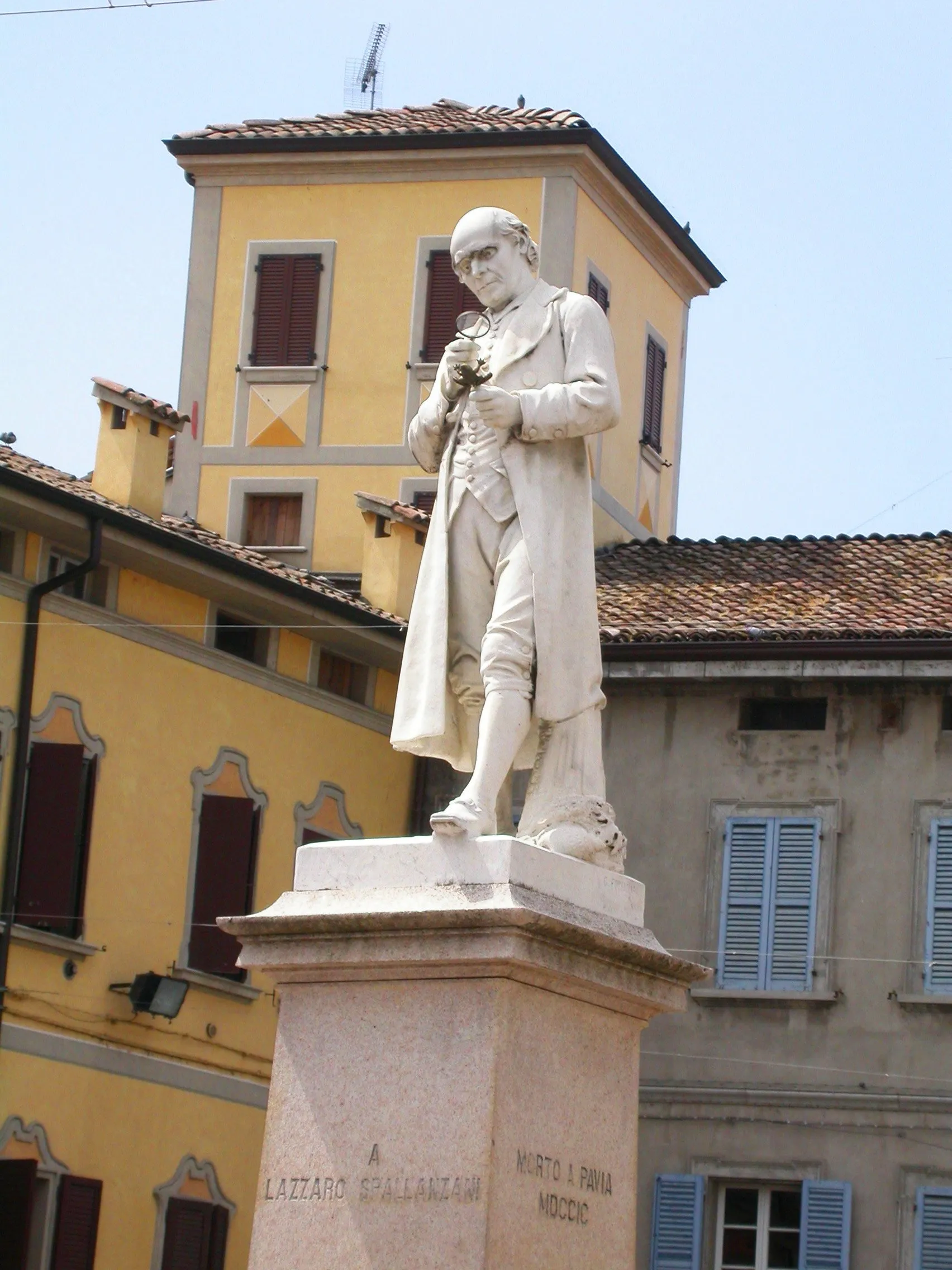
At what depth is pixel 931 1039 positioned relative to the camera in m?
25.2

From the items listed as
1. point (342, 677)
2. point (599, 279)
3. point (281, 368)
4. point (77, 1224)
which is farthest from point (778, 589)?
point (77, 1224)

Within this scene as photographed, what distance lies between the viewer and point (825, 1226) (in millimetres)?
24812

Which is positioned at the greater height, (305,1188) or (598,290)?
(598,290)

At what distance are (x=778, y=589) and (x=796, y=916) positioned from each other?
3204 mm

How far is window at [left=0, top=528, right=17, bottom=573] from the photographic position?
76.0 feet

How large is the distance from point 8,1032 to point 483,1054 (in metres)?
13.6

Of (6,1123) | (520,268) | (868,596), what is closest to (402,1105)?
(520,268)

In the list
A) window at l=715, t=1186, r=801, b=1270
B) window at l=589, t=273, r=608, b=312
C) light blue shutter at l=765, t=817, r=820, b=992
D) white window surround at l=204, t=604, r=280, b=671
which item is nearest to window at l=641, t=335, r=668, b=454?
window at l=589, t=273, r=608, b=312

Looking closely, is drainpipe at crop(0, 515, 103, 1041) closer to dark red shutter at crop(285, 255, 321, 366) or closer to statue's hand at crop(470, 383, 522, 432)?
dark red shutter at crop(285, 255, 321, 366)

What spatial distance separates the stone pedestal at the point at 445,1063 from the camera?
9461mm

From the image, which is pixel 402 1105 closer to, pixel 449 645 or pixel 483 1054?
pixel 483 1054

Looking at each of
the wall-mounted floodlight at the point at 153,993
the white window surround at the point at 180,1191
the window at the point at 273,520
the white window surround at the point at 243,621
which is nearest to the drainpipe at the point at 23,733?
the wall-mounted floodlight at the point at 153,993

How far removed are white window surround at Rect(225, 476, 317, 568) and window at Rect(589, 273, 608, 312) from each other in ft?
11.0

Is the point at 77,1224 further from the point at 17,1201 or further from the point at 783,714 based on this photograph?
the point at 783,714
